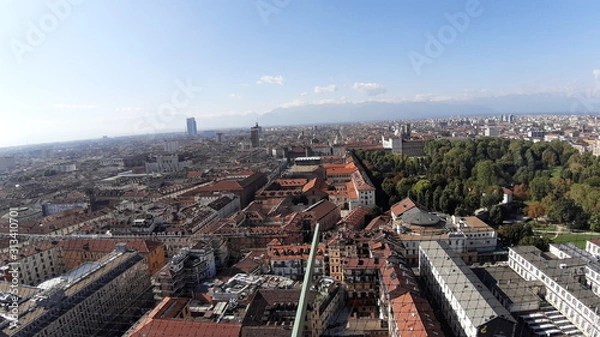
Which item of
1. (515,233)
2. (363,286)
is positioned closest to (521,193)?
(515,233)

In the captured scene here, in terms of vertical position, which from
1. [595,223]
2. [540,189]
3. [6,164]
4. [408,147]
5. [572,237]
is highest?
[6,164]

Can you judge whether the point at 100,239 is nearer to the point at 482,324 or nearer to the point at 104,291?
the point at 104,291

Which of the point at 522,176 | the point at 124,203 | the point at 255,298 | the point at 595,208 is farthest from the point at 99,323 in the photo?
the point at 522,176

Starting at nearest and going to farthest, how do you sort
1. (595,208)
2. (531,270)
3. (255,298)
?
1. (255,298)
2. (531,270)
3. (595,208)

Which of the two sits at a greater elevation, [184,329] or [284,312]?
[184,329]

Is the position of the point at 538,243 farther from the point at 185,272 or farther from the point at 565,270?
the point at 185,272

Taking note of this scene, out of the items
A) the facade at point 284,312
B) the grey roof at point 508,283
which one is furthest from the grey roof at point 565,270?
the facade at point 284,312

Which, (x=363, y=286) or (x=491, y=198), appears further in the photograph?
(x=491, y=198)

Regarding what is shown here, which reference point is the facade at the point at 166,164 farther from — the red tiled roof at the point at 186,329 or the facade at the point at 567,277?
the facade at the point at 567,277
